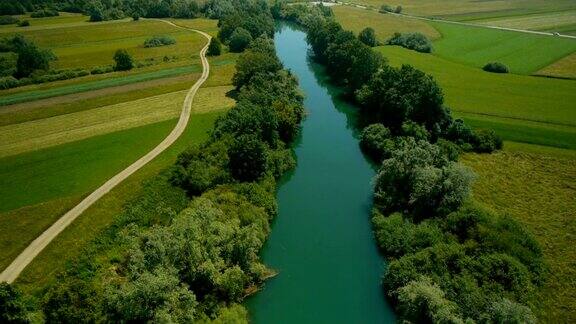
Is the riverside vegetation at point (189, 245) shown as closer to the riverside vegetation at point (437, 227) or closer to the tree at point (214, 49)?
the riverside vegetation at point (437, 227)

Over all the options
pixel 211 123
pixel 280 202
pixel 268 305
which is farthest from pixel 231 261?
pixel 211 123

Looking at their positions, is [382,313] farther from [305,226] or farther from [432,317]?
[305,226]

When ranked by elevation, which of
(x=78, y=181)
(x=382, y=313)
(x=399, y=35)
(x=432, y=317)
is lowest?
(x=382, y=313)

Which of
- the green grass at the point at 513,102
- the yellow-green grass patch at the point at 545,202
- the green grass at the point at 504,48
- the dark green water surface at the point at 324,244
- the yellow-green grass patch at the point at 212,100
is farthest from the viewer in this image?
the green grass at the point at 504,48

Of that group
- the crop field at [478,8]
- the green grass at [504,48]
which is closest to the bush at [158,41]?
the green grass at [504,48]

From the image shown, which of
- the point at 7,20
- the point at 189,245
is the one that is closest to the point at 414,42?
the point at 189,245

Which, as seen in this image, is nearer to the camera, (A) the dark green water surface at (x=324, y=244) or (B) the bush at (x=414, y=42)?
(A) the dark green water surface at (x=324, y=244)

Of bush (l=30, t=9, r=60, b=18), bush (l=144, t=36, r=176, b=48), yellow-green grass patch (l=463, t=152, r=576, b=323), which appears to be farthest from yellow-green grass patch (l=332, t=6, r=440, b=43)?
bush (l=30, t=9, r=60, b=18)
